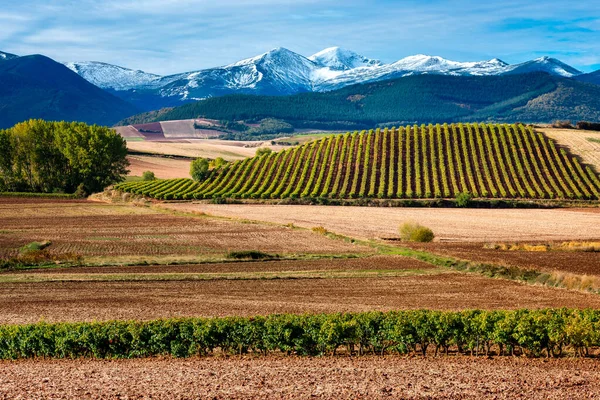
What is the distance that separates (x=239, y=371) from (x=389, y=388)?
244 inches

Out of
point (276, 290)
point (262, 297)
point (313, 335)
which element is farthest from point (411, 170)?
point (313, 335)

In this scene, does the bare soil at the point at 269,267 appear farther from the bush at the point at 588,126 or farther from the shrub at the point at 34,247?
the bush at the point at 588,126

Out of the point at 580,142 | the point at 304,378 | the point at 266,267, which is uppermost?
the point at 580,142

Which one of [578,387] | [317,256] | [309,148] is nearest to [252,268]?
[317,256]

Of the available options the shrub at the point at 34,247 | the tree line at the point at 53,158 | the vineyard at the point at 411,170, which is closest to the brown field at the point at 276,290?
the shrub at the point at 34,247

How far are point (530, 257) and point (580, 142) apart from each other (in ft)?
275

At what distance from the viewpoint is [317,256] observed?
2276 inches

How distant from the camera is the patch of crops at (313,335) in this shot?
1180 inches

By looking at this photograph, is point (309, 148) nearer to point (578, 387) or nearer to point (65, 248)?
point (65, 248)

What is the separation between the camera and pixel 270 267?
5322cm

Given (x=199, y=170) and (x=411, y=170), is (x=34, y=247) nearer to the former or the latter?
(x=199, y=170)

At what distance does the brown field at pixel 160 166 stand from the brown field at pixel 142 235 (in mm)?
58420

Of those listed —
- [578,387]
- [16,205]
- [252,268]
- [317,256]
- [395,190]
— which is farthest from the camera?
[395,190]

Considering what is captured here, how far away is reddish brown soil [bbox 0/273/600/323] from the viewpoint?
1490 inches
